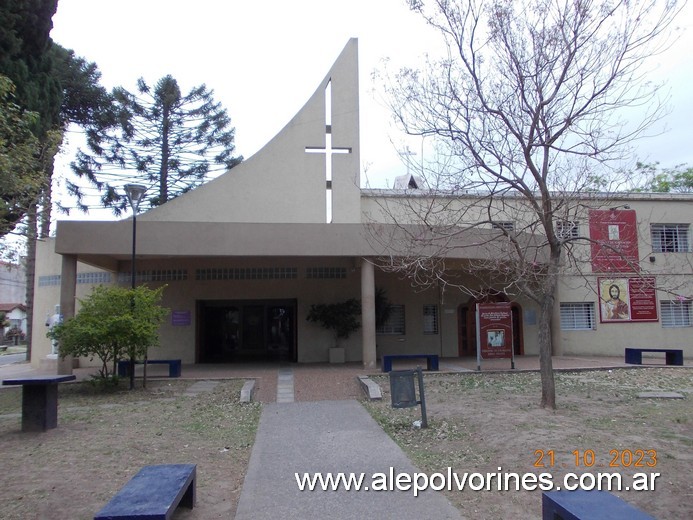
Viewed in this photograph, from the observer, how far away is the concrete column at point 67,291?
15.2 meters

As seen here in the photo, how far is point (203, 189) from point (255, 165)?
2.04 metres

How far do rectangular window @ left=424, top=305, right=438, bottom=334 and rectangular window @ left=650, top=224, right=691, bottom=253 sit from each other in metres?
9.14

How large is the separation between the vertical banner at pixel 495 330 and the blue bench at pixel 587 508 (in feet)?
38.8

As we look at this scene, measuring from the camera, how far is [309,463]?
22.7ft

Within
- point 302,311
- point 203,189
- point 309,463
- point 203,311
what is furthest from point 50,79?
point 309,463

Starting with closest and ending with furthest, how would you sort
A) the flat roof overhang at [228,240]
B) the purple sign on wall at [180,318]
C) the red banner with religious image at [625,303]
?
the flat roof overhang at [228,240] < the purple sign on wall at [180,318] < the red banner with religious image at [625,303]

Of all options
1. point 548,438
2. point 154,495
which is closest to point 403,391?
point 548,438

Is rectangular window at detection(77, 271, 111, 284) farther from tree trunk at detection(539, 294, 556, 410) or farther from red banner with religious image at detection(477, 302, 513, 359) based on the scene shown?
tree trunk at detection(539, 294, 556, 410)

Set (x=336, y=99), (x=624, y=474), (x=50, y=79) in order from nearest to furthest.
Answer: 1. (x=624, y=474)
2. (x=50, y=79)
3. (x=336, y=99)

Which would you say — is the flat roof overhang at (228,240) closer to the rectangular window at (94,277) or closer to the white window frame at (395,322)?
the rectangular window at (94,277)

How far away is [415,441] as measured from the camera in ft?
26.4

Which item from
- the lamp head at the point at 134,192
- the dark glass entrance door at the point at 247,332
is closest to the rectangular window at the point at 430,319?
the dark glass entrance door at the point at 247,332

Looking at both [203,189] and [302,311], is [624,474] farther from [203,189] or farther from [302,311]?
[203,189]

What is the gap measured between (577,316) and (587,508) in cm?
1913
